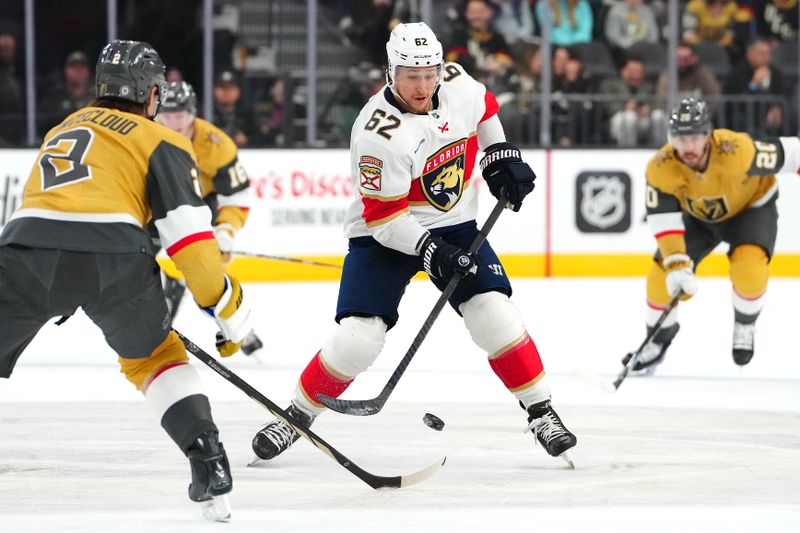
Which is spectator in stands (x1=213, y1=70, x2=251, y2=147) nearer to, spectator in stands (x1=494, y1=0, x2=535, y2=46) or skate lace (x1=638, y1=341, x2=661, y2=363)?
spectator in stands (x1=494, y1=0, x2=535, y2=46)

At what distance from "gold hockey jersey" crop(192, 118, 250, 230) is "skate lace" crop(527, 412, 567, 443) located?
89.5 inches

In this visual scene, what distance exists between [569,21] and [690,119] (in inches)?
159

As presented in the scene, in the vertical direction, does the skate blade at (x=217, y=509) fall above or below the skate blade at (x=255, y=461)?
above

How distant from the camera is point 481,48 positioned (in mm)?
9039

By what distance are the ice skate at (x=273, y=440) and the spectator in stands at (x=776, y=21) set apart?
6.26m

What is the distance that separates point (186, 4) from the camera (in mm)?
8828

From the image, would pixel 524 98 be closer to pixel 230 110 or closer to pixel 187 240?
pixel 230 110

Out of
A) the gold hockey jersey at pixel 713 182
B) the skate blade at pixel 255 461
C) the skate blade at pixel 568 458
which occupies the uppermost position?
the gold hockey jersey at pixel 713 182

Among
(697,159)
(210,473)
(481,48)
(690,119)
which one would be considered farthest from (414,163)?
(481,48)

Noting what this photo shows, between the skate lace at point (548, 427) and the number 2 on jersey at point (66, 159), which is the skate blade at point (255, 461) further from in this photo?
the number 2 on jersey at point (66, 159)

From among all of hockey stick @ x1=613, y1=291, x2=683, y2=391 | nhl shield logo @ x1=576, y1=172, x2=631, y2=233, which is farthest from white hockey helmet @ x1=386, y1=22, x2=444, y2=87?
nhl shield logo @ x1=576, y1=172, x2=631, y2=233

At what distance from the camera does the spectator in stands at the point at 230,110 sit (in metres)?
8.68

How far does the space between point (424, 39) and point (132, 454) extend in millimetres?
1307

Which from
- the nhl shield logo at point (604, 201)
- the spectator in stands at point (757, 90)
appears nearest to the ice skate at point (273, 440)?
the nhl shield logo at point (604, 201)
